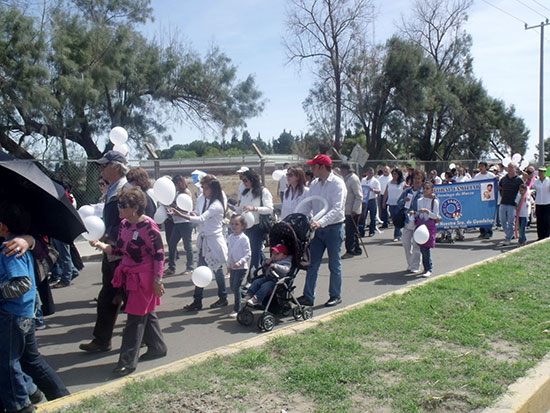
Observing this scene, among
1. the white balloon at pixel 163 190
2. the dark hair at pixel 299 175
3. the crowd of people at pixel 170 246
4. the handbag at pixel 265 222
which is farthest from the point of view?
the handbag at pixel 265 222

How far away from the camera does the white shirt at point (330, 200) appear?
6512 millimetres

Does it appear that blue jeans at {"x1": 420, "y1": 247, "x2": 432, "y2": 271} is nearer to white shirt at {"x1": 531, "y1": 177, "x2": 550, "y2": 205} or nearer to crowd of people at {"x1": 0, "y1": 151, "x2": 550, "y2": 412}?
crowd of people at {"x1": 0, "y1": 151, "x2": 550, "y2": 412}

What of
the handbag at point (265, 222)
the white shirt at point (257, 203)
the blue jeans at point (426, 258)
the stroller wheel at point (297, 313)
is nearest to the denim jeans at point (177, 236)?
the white shirt at point (257, 203)

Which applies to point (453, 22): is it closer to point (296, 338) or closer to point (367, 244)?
point (367, 244)

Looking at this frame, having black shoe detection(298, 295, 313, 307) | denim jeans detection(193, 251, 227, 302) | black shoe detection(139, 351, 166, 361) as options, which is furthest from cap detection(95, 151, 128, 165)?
black shoe detection(298, 295, 313, 307)

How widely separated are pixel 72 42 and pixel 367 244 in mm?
→ 13508

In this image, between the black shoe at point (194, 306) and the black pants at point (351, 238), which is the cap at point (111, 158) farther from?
the black pants at point (351, 238)

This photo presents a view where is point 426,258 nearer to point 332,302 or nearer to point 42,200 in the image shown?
point 332,302

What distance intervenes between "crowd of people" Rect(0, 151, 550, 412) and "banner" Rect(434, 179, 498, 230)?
112 centimetres

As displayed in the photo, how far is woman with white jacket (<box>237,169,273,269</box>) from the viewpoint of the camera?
7.74 m

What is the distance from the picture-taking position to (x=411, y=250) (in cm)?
909

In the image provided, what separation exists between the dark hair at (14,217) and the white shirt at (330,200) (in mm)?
3565

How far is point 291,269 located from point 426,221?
348 centimetres

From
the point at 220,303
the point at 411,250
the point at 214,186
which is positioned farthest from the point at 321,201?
the point at 411,250
